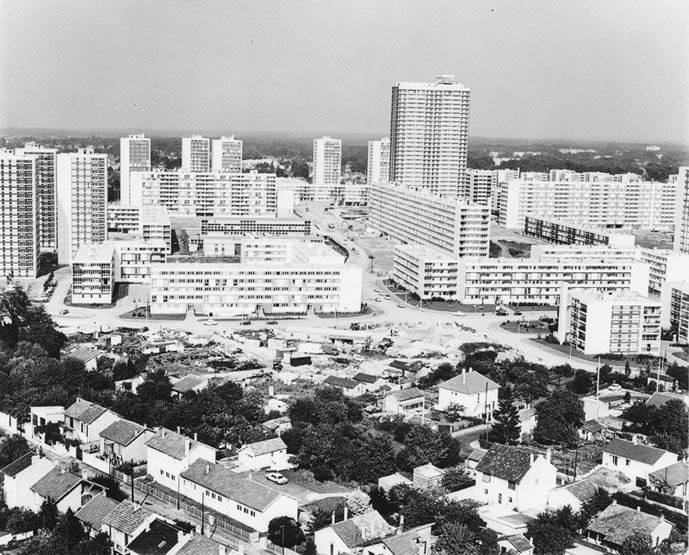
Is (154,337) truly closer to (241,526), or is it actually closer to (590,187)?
(241,526)

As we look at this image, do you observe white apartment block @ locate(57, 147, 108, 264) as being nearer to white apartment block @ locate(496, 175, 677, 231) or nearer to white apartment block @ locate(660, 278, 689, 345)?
white apartment block @ locate(660, 278, 689, 345)

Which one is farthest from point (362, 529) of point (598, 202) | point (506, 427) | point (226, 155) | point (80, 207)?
point (226, 155)

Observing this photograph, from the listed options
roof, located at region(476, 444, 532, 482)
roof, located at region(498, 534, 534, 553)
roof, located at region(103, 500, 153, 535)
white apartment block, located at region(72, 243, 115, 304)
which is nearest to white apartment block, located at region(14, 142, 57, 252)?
white apartment block, located at region(72, 243, 115, 304)

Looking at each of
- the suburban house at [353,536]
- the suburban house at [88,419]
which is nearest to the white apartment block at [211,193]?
the suburban house at [88,419]

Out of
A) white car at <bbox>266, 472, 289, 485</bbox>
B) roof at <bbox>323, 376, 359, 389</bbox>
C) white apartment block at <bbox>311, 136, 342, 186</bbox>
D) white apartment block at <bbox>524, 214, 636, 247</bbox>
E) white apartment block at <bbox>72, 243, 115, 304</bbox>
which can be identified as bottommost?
white car at <bbox>266, 472, 289, 485</bbox>

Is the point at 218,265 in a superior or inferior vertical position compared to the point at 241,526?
superior

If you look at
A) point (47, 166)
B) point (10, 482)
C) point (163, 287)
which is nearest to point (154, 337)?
point (163, 287)
